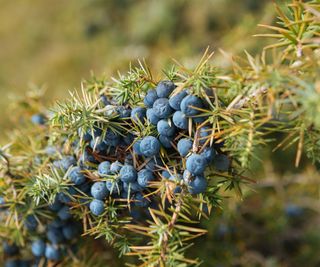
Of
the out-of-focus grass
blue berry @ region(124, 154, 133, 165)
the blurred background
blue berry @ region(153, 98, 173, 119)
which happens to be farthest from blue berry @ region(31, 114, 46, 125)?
the out-of-focus grass

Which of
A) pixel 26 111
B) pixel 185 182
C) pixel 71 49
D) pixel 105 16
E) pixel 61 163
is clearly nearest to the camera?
pixel 185 182

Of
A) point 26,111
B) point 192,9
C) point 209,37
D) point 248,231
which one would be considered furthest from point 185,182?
point 192,9

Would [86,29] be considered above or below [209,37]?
above

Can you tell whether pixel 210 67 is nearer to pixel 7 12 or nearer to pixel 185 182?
pixel 185 182

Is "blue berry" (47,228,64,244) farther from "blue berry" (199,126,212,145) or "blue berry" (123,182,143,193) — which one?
"blue berry" (199,126,212,145)

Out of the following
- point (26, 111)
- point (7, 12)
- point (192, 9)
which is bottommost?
point (26, 111)
